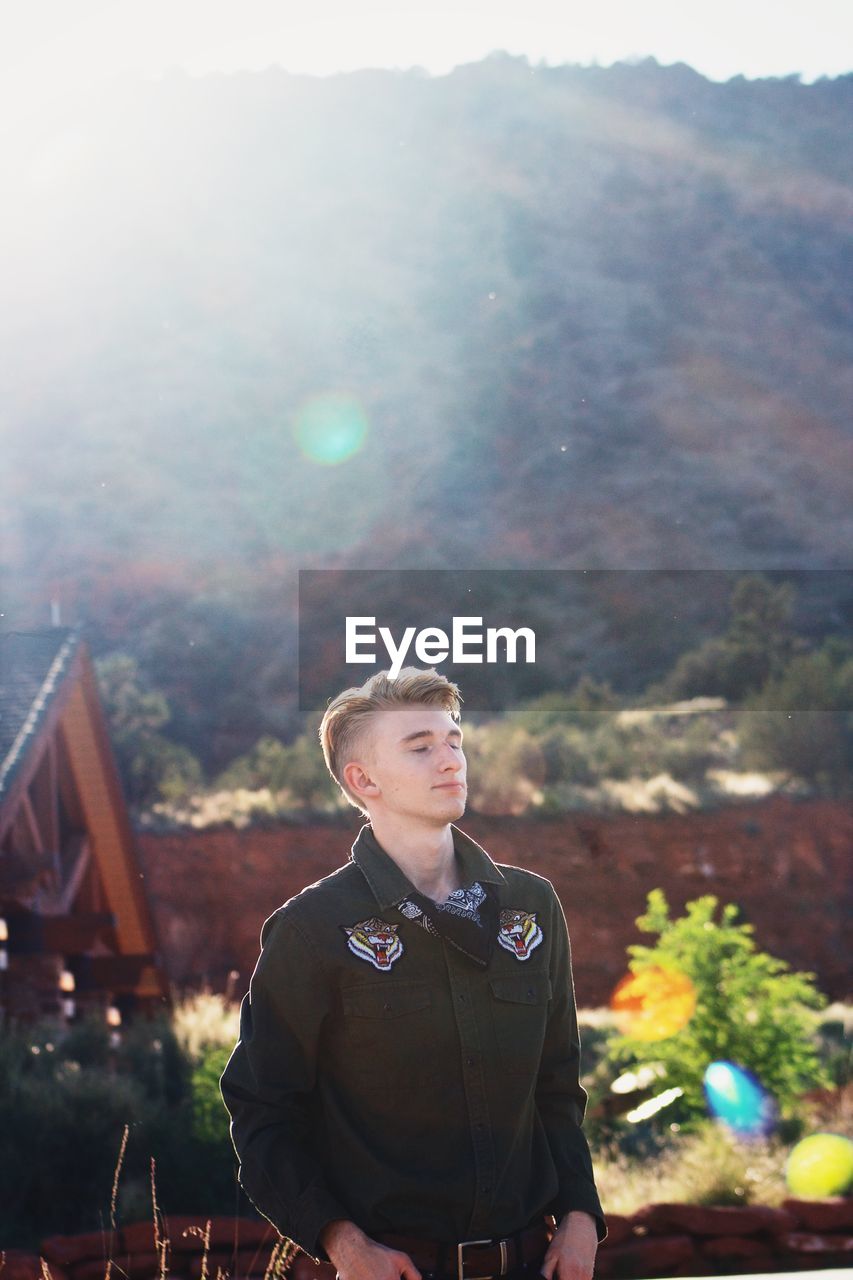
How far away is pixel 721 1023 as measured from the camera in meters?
6.08

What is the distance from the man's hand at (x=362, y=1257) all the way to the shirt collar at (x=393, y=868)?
0.40 meters

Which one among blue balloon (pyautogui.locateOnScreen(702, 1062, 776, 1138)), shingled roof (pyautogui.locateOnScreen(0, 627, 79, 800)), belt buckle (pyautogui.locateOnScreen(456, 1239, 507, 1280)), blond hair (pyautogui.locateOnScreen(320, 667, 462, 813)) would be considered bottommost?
belt buckle (pyautogui.locateOnScreen(456, 1239, 507, 1280))

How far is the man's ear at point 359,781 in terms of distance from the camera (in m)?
1.94

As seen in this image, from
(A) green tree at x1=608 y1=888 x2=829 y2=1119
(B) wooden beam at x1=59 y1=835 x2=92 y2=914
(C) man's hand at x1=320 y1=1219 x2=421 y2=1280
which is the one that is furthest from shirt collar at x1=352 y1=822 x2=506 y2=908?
(B) wooden beam at x1=59 y1=835 x2=92 y2=914

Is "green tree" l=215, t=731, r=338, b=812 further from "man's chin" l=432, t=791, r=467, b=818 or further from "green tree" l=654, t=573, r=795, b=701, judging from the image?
"man's chin" l=432, t=791, r=467, b=818

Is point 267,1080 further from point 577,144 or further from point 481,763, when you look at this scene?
point 577,144

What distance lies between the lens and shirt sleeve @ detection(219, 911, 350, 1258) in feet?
5.71

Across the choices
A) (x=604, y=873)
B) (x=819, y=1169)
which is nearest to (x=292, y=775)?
(x=604, y=873)

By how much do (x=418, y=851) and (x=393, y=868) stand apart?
5cm

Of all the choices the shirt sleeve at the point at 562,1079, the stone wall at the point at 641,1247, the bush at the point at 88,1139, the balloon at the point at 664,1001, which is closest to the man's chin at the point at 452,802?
the shirt sleeve at the point at 562,1079

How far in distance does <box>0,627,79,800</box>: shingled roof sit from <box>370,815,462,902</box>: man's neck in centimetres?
399

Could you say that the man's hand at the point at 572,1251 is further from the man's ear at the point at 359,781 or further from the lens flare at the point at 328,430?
the lens flare at the point at 328,430

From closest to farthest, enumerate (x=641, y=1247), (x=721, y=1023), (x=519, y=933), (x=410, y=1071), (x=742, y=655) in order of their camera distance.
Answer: (x=410, y=1071) < (x=519, y=933) < (x=641, y=1247) < (x=721, y=1023) < (x=742, y=655)

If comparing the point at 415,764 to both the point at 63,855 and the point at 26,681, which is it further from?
the point at 63,855
